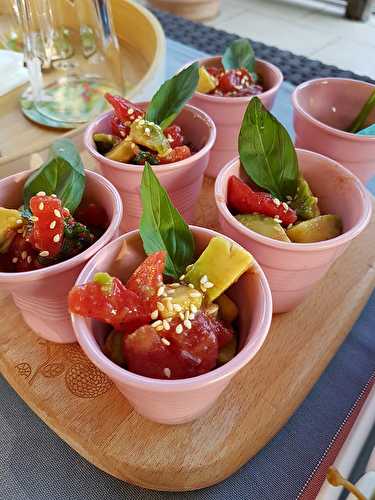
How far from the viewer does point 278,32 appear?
258 centimetres

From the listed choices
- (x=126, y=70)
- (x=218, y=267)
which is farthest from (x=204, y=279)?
(x=126, y=70)

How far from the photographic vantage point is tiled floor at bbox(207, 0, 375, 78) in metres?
2.33

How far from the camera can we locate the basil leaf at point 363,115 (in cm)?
102

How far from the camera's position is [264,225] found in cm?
78

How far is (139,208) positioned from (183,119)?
0.23 m

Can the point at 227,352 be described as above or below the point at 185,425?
above

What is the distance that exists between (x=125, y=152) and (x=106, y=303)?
0.38m

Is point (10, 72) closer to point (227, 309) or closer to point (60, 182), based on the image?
point (60, 182)

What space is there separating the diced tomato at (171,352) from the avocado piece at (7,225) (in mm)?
266

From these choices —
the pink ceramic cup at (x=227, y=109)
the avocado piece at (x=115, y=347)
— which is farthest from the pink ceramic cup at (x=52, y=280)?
the pink ceramic cup at (x=227, y=109)

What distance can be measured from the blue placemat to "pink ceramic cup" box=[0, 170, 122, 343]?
133 millimetres

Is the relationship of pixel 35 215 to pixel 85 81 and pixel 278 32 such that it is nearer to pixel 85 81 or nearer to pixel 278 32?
pixel 85 81

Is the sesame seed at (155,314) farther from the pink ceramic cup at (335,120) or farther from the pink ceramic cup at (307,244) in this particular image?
the pink ceramic cup at (335,120)

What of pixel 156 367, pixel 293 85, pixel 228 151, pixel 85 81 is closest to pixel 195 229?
pixel 156 367
